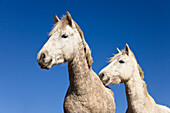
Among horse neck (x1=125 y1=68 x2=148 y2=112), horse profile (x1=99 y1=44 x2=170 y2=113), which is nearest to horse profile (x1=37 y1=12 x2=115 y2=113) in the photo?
horse profile (x1=99 y1=44 x2=170 y2=113)

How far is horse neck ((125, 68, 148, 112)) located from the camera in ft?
20.9

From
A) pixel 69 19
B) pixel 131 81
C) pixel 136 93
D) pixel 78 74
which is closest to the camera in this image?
pixel 78 74

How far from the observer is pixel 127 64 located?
6785mm

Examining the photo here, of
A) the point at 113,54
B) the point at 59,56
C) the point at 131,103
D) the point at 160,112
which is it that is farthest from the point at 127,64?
the point at 59,56

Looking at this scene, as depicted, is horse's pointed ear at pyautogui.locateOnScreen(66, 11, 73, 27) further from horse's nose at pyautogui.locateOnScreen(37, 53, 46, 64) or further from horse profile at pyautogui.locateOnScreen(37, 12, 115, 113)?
horse's nose at pyautogui.locateOnScreen(37, 53, 46, 64)

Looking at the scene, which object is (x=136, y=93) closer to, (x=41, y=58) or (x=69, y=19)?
(x=69, y=19)

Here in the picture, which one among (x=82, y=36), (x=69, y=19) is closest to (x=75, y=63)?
(x=82, y=36)

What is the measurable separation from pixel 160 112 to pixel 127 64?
1543 millimetres

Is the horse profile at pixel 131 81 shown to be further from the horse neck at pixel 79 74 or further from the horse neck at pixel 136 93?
the horse neck at pixel 79 74

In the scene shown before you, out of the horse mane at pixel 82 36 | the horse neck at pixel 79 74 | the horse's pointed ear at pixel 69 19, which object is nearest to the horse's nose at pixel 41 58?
the horse neck at pixel 79 74

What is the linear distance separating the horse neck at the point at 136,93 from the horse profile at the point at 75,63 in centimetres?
173

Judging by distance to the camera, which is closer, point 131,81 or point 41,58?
point 41,58

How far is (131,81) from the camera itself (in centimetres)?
661

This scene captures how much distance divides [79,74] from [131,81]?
99.1 inches
